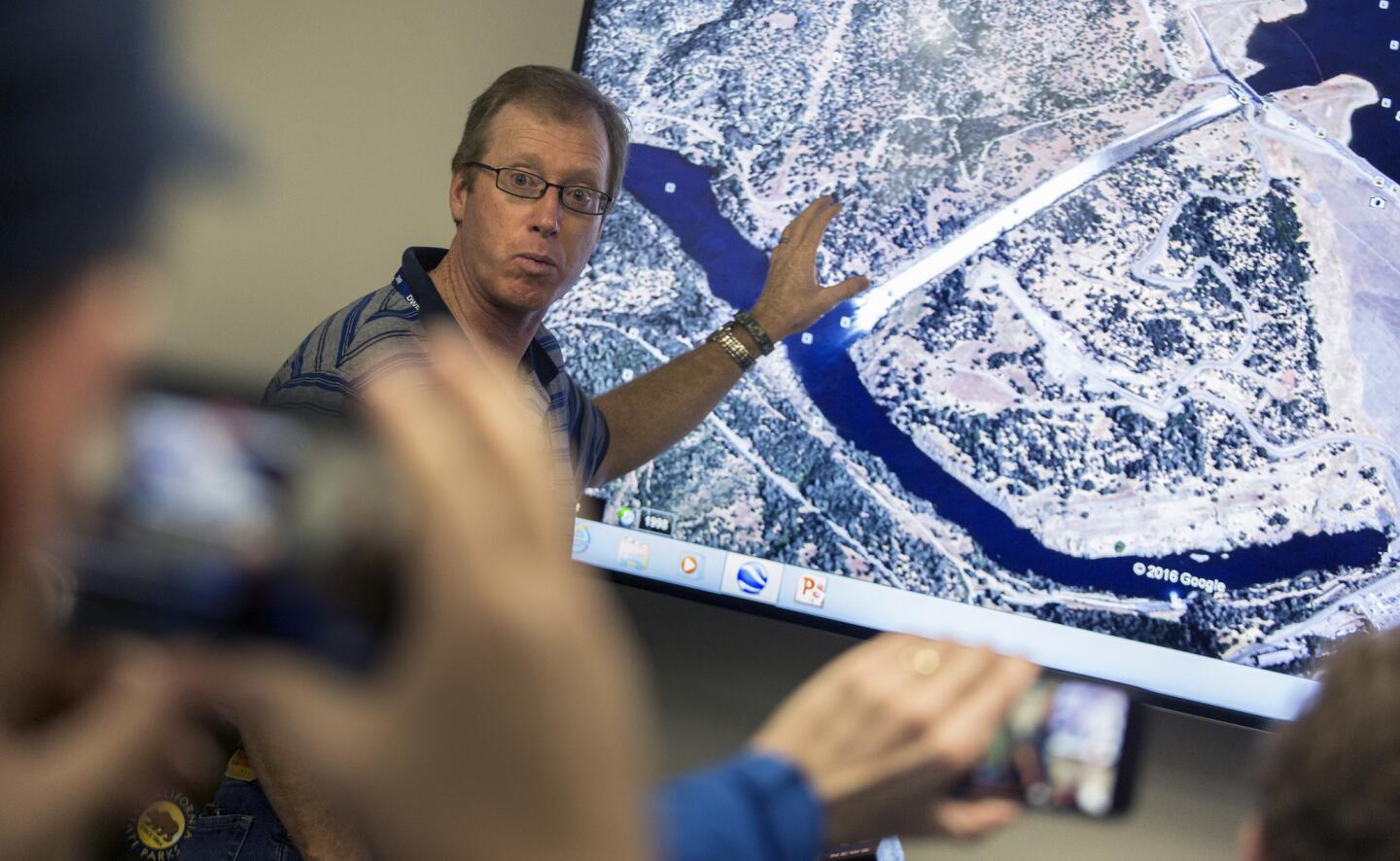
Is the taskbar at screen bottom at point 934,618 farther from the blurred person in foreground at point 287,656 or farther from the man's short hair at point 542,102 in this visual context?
the blurred person in foreground at point 287,656

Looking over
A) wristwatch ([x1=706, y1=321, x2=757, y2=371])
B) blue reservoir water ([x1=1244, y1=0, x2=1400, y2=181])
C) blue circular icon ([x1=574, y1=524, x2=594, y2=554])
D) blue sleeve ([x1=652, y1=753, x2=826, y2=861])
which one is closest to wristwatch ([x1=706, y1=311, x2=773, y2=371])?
wristwatch ([x1=706, y1=321, x2=757, y2=371])

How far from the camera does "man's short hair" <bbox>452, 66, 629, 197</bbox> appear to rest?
178 centimetres

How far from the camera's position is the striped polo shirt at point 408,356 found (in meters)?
1.47

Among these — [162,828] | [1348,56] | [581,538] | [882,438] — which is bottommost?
[162,828]

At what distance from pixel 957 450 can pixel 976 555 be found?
0.17 m

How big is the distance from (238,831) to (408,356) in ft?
2.43

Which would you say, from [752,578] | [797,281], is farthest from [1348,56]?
[752,578]

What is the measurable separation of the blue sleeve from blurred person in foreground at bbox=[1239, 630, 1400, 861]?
0.23 metres

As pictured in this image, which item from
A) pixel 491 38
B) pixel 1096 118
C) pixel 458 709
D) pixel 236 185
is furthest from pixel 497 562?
pixel 491 38

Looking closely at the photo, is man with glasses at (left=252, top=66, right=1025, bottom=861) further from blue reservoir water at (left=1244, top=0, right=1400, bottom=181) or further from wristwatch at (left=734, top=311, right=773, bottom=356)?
blue reservoir water at (left=1244, top=0, right=1400, bottom=181)

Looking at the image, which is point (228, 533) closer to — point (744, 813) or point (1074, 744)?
point (744, 813)

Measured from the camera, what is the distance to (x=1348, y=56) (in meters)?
1.76

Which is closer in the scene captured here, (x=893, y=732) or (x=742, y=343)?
(x=893, y=732)

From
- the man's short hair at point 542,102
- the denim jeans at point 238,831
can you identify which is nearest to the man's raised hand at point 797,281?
the man's short hair at point 542,102
